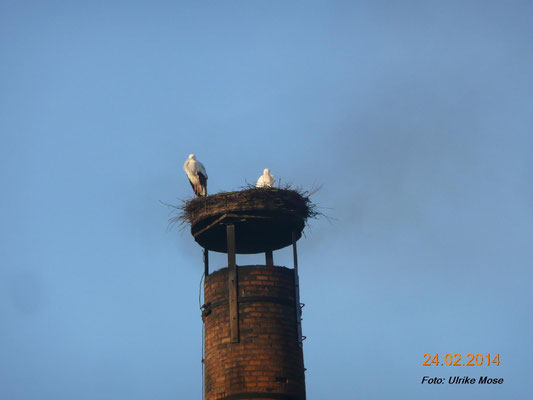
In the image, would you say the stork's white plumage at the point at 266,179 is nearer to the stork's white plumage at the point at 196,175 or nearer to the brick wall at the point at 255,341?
the stork's white plumage at the point at 196,175

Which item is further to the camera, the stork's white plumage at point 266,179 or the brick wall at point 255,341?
the stork's white plumage at point 266,179

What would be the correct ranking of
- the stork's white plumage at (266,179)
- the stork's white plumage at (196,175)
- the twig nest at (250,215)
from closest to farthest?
the twig nest at (250,215)
the stork's white plumage at (266,179)
the stork's white plumage at (196,175)

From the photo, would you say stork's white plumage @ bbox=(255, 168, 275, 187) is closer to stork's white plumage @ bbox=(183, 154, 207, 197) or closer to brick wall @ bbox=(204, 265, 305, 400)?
stork's white plumage @ bbox=(183, 154, 207, 197)

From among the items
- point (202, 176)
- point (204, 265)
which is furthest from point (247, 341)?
point (202, 176)

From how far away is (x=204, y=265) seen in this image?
64.3 feet

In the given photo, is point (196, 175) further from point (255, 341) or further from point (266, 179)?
point (255, 341)

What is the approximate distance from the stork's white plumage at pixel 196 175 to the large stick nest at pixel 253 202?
325cm

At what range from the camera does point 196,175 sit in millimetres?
22281

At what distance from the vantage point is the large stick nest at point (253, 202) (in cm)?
1838

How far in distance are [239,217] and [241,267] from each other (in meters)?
1.08

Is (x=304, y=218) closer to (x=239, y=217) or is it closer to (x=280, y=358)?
(x=239, y=217)

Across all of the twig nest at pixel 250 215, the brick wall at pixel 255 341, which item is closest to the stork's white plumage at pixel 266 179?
the twig nest at pixel 250 215

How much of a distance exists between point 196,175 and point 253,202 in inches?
167

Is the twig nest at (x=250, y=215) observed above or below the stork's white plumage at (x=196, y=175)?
below
